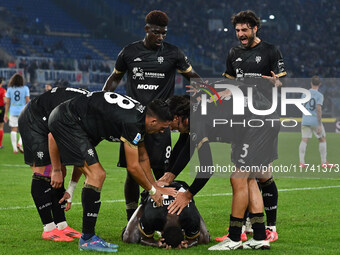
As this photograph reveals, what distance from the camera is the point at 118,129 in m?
6.03

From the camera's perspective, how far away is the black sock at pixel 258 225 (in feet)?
20.1

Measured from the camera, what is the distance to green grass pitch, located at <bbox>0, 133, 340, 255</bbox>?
6305 mm

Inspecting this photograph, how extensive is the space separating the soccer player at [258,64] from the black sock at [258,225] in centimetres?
52

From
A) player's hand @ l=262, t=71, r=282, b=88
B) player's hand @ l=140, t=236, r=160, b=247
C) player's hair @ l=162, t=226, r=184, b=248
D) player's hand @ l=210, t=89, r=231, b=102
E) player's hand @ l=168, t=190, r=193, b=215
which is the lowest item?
player's hand @ l=140, t=236, r=160, b=247

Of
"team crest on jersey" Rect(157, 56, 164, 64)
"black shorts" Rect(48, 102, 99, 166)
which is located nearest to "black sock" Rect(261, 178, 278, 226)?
"team crest on jersey" Rect(157, 56, 164, 64)

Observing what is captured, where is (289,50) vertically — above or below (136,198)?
above

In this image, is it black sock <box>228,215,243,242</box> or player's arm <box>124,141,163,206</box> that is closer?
player's arm <box>124,141,163,206</box>

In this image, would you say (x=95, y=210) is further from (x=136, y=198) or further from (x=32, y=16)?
(x=32, y=16)

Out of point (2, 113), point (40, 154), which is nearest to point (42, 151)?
point (40, 154)

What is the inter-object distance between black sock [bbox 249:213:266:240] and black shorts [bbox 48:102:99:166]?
5.44 feet

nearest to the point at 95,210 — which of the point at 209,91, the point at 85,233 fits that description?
the point at 85,233

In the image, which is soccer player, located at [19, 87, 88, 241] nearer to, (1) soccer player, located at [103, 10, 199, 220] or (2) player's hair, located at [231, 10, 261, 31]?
(1) soccer player, located at [103, 10, 199, 220]

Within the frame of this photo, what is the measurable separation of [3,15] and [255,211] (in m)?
35.9

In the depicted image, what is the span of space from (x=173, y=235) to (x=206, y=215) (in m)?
2.37
